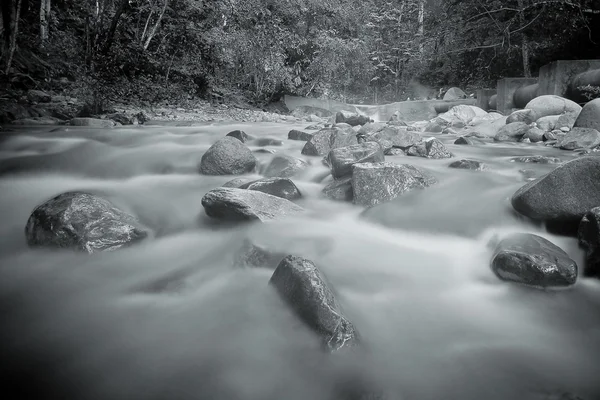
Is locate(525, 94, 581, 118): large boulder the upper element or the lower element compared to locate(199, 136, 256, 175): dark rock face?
upper

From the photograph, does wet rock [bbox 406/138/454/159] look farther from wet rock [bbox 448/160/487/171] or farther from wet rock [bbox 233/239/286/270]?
wet rock [bbox 233/239/286/270]

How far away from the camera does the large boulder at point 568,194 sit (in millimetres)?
2533

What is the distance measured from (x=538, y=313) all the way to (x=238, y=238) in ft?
6.31

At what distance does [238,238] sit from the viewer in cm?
269

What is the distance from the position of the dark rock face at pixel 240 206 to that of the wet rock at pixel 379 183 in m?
0.75

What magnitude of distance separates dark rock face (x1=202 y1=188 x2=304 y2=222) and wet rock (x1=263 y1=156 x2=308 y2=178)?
1394mm

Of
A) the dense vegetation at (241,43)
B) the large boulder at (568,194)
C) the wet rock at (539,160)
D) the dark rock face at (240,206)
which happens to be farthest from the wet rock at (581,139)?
the dense vegetation at (241,43)

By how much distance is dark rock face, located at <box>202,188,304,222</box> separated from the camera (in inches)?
110

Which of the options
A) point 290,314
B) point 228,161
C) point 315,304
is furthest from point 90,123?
point 315,304

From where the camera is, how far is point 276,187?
3.45 m

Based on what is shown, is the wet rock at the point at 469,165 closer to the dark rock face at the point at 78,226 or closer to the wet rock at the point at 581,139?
the wet rock at the point at 581,139

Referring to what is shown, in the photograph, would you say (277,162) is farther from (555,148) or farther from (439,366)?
(555,148)

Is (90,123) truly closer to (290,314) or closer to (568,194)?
(290,314)

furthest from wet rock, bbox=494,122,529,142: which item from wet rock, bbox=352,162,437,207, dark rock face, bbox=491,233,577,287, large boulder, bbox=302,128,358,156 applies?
dark rock face, bbox=491,233,577,287
